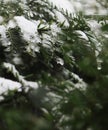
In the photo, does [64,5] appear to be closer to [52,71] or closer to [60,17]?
[60,17]

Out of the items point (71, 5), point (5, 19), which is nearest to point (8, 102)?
point (5, 19)

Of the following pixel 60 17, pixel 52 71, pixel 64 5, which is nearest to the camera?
pixel 52 71

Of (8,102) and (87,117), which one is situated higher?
(87,117)

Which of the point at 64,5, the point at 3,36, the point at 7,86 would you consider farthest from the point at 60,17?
the point at 7,86

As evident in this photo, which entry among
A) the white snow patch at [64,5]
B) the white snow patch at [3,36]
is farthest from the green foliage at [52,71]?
the white snow patch at [64,5]

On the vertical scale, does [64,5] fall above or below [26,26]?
below

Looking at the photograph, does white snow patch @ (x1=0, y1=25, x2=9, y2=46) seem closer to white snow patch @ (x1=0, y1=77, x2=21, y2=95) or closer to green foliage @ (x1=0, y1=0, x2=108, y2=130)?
green foliage @ (x1=0, y1=0, x2=108, y2=130)

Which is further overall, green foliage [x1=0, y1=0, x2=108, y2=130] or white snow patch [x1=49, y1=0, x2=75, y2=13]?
white snow patch [x1=49, y1=0, x2=75, y2=13]

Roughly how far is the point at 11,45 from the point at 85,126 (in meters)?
1.06

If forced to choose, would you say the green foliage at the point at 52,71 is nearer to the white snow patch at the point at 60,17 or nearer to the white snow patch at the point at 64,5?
the white snow patch at the point at 60,17

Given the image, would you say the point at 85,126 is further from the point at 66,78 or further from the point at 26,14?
the point at 26,14

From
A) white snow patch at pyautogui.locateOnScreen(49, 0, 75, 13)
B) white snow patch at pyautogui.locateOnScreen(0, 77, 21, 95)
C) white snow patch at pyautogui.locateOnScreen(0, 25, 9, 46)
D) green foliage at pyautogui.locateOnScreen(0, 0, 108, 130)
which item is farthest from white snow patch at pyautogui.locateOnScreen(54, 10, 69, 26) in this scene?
white snow patch at pyautogui.locateOnScreen(0, 77, 21, 95)

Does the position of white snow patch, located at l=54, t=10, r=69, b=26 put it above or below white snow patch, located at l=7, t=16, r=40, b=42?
below

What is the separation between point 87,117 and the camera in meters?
1.39
